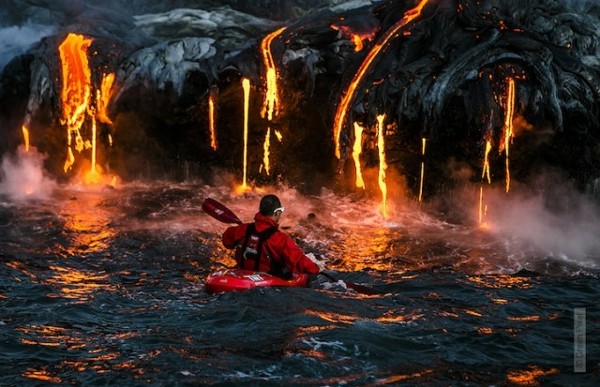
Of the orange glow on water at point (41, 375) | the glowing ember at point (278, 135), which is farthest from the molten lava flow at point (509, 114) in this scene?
the orange glow on water at point (41, 375)

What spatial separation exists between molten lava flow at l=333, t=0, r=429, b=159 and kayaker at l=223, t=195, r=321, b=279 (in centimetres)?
501

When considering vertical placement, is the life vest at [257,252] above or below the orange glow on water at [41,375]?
above

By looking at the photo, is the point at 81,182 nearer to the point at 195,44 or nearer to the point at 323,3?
the point at 195,44

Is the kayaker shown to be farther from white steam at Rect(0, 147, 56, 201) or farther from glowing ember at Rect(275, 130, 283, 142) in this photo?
white steam at Rect(0, 147, 56, 201)

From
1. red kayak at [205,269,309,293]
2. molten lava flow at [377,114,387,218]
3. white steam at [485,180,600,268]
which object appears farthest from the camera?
molten lava flow at [377,114,387,218]

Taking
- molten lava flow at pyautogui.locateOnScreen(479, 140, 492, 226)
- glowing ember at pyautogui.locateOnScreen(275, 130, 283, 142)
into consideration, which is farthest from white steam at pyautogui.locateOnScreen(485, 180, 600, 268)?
glowing ember at pyautogui.locateOnScreen(275, 130, 283, 142)

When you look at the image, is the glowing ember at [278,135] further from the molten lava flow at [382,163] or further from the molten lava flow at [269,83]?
the molten lava flow at [382,163]

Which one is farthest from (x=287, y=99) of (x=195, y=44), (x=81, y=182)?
(x=81, y=182)

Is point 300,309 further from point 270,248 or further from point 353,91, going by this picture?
point 353,91

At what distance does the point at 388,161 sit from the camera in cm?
1331

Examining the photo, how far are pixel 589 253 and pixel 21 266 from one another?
8.90 meters

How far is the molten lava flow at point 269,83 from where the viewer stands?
13.3 m

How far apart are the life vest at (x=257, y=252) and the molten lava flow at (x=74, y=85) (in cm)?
849

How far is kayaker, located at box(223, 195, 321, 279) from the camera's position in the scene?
24.9 ft
